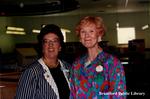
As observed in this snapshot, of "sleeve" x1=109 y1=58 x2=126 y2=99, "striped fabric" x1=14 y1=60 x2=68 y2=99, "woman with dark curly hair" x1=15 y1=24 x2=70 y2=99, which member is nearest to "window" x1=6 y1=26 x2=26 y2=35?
"woman with dark curly hair" x1=15 y1=24 x2=70 y2=99

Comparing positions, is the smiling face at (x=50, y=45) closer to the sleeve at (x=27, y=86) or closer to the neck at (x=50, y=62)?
the neck at (x=50, y=62)

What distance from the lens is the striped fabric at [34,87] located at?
1437mm

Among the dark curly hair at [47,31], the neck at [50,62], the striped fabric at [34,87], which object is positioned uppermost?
the dark curly hair at [47,31]

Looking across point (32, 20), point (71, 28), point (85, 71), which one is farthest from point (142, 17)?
point (85, 71)

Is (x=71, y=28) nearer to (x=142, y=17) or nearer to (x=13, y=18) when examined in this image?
(x=142, y=17)

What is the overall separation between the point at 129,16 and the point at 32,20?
112cm

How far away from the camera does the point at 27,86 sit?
4.72 ft

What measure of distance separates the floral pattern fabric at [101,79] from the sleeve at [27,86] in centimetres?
23

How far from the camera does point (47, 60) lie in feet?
5.13

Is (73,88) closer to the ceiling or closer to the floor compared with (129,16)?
closer to the floor

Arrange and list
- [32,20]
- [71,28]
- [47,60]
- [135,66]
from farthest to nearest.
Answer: [32,20] → [71,28] → [135,66] → [47,60]

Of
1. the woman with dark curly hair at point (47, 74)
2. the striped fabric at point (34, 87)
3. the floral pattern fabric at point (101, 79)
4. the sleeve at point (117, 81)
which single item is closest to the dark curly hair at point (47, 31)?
the woman with dark curly hair at point (47, 74)

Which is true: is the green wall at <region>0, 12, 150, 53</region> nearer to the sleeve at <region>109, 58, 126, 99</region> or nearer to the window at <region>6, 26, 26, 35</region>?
the window at <region>6, 26, 26, 35</region>

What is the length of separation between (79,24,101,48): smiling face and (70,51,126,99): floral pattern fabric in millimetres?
67
